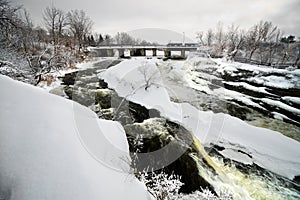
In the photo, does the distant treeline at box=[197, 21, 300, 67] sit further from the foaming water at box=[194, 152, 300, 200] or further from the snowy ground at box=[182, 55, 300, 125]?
the foaming water at box=[194, 152, 300, 200]

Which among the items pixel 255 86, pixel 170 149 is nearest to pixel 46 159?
pixel 170 149

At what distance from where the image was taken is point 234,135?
760 centimetres

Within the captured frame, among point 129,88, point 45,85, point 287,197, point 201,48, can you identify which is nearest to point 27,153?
point 287,197

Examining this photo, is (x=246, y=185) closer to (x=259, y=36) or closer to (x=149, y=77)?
(x=149, y=77)

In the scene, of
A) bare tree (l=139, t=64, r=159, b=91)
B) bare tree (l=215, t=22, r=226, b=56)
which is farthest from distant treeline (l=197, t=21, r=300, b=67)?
bare tree (l=139, t=64, r=159, b=91)

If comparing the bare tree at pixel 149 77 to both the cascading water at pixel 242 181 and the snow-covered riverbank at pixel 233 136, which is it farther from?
the cascading water at pixel 242 181

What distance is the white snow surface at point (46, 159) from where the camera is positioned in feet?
7.29

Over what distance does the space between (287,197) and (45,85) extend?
1473cm

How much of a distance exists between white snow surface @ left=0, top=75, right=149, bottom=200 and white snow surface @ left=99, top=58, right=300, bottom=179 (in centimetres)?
505

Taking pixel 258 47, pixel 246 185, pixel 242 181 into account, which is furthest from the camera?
pixel 258 47

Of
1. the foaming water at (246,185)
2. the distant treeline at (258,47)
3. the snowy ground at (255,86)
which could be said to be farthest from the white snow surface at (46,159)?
the distant treeline at (258,47)

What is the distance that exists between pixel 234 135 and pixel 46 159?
25.3 feet

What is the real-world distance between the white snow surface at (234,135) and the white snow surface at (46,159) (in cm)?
505

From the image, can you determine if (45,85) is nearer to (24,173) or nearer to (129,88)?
(129,88)
